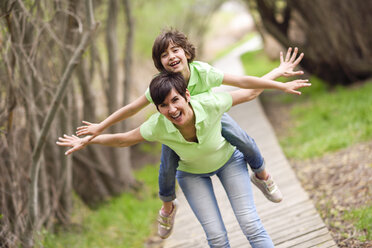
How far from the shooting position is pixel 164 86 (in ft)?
8.36

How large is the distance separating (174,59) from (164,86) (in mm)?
302

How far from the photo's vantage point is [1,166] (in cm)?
402

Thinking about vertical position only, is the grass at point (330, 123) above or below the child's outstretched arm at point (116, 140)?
below

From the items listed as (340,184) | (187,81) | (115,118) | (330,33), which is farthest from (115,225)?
(330,33)

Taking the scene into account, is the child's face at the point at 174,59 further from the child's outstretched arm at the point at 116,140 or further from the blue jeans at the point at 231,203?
the blue jeans at the point at 231,203

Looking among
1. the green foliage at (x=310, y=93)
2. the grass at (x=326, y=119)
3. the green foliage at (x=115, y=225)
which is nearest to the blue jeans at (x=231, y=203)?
the green foliage at (x=115, y=225)

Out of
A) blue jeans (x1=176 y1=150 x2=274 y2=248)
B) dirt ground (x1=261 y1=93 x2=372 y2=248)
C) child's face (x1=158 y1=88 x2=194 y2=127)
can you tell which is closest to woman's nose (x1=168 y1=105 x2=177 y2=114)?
child's face (x1=158 y1=88 x2=194 y2=127)

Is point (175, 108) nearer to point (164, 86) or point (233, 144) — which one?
point (164, 86)

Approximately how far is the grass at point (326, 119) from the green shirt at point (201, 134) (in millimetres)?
3490

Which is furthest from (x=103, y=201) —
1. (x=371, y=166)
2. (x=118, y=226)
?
(x=371, y=166)

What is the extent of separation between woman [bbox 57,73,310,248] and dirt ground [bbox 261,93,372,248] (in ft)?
3.60

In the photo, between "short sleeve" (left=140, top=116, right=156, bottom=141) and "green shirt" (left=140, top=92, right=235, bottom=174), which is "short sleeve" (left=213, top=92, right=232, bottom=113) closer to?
"green shirt" (left=140, top=92, right=235, bottom=174)

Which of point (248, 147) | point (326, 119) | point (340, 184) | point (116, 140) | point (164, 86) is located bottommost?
point (326, 119)

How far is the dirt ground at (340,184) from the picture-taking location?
3.60m
